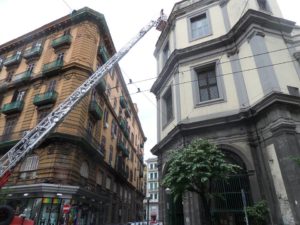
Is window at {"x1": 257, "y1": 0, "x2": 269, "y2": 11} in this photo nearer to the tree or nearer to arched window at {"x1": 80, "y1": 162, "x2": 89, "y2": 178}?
the tree

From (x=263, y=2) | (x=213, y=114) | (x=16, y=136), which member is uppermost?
(x=263, y=2)

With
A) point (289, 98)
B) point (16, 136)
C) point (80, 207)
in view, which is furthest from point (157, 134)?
point (16, 136)

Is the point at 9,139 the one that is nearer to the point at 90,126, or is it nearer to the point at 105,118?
the point at 90,126

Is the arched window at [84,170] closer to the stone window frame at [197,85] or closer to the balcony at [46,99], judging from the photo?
the balcony at [46,99]

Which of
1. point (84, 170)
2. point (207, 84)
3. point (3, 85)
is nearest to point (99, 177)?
point (84, 170)

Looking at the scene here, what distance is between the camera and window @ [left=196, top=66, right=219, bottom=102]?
47.2 ft

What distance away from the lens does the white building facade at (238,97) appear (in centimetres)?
1029

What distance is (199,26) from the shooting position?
17.1 metres

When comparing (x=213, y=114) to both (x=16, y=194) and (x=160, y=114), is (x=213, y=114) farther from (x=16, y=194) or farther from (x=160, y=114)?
(x=16, y=194)

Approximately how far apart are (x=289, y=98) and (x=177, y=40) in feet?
29.8

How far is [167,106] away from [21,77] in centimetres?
1749

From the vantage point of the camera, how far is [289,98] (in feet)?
34.9

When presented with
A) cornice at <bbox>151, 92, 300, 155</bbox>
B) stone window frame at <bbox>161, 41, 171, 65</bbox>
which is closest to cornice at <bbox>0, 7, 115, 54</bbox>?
stone window frame at <bbox>161, 41, 171, 65</bbox>

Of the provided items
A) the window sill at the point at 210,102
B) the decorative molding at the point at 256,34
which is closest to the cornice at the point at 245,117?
the window sill at the point at 210,102
